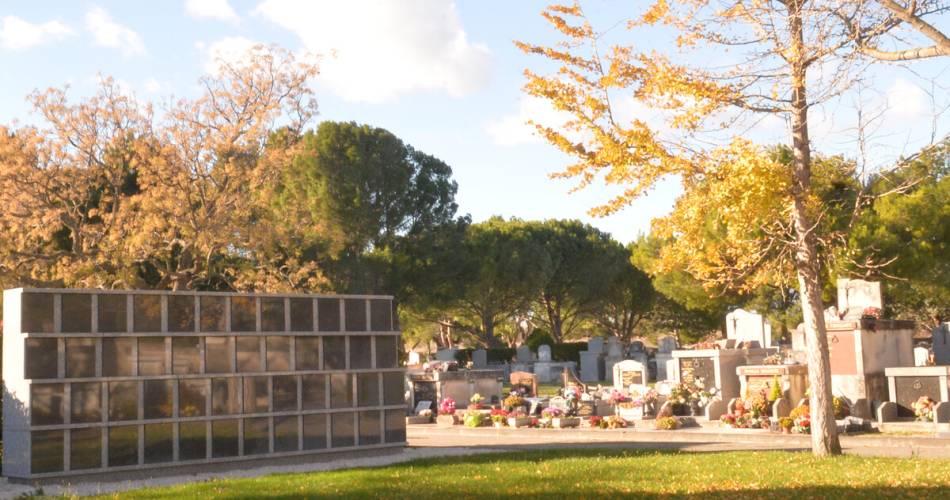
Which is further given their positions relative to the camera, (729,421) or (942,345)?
(942,345)

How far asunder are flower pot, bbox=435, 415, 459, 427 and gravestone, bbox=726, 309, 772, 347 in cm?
947

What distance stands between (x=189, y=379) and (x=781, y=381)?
12.1 m

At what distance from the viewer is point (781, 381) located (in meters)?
20.3

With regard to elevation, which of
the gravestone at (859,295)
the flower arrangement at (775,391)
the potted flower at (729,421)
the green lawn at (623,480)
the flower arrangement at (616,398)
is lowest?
the potted flower at (729,421)

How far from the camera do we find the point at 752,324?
97.9 ft

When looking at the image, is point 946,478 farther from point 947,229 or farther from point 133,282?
point 947,229

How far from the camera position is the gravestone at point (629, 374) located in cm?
2842

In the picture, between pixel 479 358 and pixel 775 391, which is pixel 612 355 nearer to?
pixel 479 358

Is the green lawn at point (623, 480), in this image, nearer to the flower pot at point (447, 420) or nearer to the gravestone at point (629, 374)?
the flower pot at point (447, 420)

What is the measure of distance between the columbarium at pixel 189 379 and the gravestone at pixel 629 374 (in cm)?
1318

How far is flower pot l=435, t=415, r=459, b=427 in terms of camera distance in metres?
24.4

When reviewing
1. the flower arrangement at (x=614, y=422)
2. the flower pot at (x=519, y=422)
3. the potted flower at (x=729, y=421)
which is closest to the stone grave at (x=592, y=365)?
the flower pot at (x=519, y=422)

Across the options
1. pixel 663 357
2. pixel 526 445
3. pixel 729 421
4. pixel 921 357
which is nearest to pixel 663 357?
pixel 663 357

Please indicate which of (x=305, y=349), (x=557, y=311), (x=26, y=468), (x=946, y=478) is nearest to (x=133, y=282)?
(x=305, y=349)
